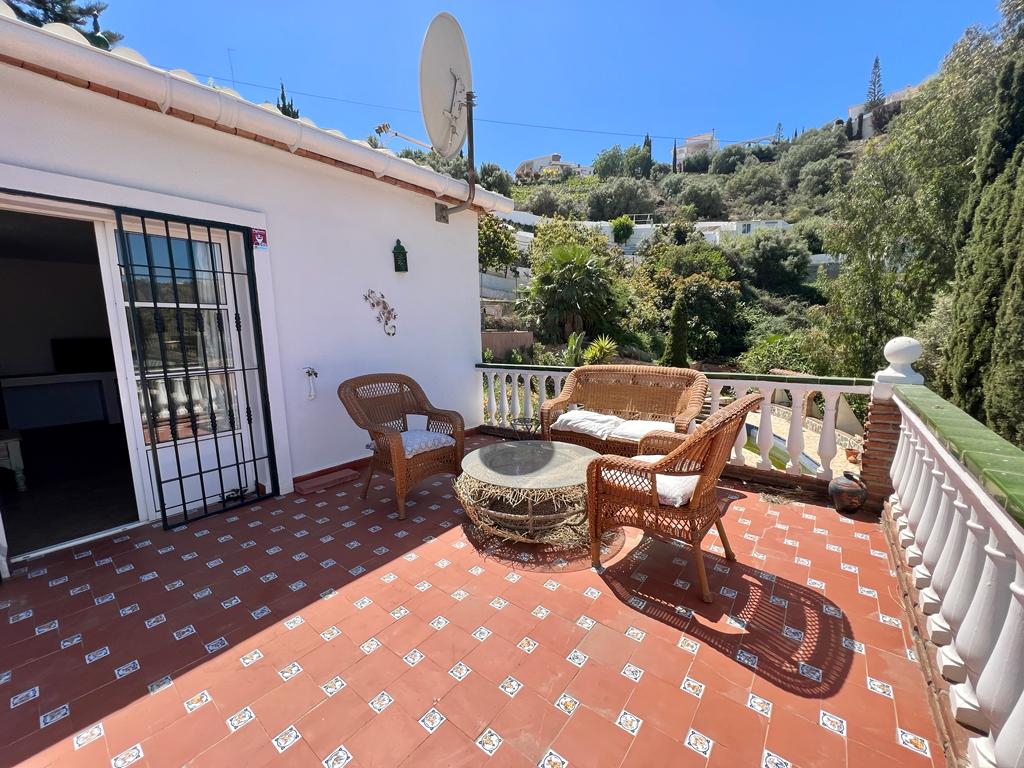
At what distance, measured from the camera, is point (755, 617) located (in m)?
2.12

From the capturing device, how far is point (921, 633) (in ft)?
6.03

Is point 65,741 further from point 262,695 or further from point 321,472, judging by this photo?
point 321,472

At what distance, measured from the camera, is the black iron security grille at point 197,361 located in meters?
3.11

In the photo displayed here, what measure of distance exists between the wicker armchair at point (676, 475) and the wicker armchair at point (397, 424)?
1541 millimetres

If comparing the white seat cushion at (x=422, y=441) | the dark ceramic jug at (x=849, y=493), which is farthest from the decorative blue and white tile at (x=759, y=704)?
the white seat cushion at (x=422, y=441)

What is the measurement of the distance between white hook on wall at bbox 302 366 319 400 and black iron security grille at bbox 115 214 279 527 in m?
0.38

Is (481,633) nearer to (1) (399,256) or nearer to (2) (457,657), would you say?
(2) (457,657)

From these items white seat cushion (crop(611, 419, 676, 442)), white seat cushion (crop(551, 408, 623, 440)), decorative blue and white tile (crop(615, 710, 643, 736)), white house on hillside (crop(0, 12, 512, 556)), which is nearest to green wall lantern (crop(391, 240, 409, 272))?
white house on hillside (crop(0, 12, 512, 556))

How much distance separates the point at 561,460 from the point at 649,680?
59.5 inches

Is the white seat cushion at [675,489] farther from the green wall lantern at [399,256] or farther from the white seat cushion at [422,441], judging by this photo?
the green wall lantern at [399,256]

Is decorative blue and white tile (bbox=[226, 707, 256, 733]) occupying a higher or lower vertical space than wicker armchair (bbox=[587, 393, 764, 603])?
lower

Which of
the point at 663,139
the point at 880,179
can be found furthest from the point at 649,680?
the point at 663,139

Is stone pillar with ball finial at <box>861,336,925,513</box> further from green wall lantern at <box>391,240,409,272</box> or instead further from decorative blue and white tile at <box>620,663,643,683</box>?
green wall lantern at <box>391,240,409,272</box>

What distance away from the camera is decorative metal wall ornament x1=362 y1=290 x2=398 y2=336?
441 cm
